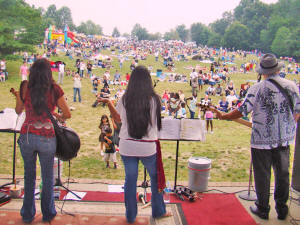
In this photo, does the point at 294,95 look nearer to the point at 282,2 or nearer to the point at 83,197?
the point at 83,197

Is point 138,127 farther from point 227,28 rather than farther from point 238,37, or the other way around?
point 227,28

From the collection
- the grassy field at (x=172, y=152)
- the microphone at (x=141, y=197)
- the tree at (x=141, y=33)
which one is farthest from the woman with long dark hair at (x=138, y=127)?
the tree at (x=141, y=33)

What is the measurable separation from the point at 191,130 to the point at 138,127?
1318mm

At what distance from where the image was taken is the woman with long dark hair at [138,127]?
10.7 feet

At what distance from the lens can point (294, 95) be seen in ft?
11.6

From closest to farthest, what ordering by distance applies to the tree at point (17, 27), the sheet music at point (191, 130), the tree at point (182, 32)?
the sheet music at point (191, 130), the tree at point (17, 27), the tree at point (182, 32)

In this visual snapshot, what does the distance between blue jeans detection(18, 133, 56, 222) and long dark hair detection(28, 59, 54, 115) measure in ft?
1.00

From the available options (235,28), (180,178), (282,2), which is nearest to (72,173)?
(180,178)

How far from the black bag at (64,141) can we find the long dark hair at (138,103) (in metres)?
0.65

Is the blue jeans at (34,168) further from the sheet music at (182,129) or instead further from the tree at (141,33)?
the tree at (141,33)

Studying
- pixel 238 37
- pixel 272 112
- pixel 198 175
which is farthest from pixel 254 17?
pixel 272 112

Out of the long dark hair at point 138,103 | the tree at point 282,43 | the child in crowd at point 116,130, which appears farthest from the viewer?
the tree at point 282,43

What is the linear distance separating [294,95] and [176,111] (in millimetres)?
10405

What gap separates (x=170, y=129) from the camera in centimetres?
430
